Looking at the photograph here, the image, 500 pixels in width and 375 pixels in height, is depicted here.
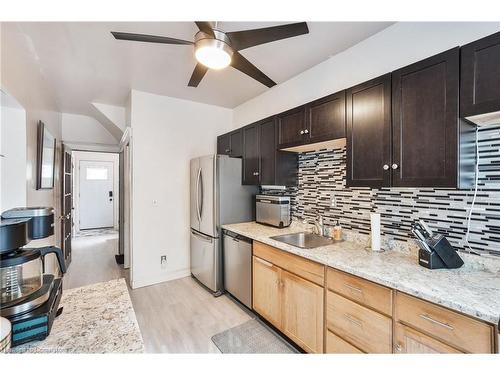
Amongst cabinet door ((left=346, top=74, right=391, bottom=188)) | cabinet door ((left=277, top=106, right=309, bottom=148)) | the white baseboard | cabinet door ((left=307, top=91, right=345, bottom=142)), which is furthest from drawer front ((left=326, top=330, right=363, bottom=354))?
the white baseboard

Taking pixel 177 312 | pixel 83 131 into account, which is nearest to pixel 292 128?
pixel 177 312

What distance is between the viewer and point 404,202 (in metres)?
1.82

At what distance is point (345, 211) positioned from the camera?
2266mm

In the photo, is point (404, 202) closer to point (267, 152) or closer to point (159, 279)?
point (267, 152)

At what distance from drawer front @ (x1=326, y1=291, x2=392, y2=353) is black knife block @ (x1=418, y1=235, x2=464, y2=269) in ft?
1.44

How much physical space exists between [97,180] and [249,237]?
686cm

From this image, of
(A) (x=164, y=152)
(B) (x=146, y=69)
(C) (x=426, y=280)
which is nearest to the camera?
(C) (x=426, y=280)

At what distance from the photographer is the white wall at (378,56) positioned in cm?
157

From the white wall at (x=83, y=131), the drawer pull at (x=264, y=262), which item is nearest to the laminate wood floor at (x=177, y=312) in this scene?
the drawer pull at (x=264, y=262)

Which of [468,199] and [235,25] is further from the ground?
[235,25]

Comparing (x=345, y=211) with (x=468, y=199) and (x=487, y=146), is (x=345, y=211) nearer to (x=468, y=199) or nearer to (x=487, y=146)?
(x=468, y=199)

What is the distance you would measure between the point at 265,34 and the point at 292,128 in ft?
3.31

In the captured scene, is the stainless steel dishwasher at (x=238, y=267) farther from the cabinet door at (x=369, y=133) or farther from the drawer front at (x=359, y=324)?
the cabinet door at (x=369, y=133)
